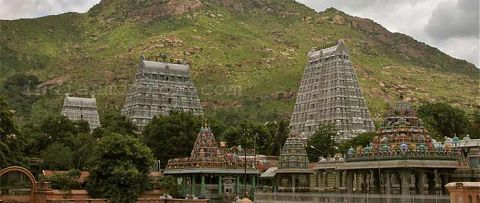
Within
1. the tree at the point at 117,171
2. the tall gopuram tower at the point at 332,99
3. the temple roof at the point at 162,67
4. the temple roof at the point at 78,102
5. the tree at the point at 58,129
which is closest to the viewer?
the tree at the point at 117,171

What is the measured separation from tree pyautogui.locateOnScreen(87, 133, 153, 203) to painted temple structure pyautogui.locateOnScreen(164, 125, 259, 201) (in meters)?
4.98

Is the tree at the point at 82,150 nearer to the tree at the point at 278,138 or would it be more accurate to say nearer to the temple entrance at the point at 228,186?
the temple entrance at the point at 228,186

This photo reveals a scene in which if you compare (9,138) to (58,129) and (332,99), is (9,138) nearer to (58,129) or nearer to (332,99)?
(58,129)

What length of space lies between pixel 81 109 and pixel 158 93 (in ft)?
50.4

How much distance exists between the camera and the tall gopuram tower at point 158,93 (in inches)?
4139

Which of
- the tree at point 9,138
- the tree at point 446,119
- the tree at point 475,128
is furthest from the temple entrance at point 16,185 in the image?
the tree at point 475,128

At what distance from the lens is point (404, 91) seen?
483 ft

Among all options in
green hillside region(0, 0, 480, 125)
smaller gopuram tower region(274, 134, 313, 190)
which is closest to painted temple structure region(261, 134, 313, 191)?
smaller gopuram tower region(274, 134, 313, 190)

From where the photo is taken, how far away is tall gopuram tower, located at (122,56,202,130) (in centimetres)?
10512

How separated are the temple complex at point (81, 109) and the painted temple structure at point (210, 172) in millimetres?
56329

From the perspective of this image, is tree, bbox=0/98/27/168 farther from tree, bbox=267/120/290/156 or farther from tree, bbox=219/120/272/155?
tree, bbox=267/120/290/156

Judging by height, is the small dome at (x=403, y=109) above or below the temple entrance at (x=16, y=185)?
above

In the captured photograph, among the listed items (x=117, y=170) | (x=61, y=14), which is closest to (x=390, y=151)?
(x=117, y=170)

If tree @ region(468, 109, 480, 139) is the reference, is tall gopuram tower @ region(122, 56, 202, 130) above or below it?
above
